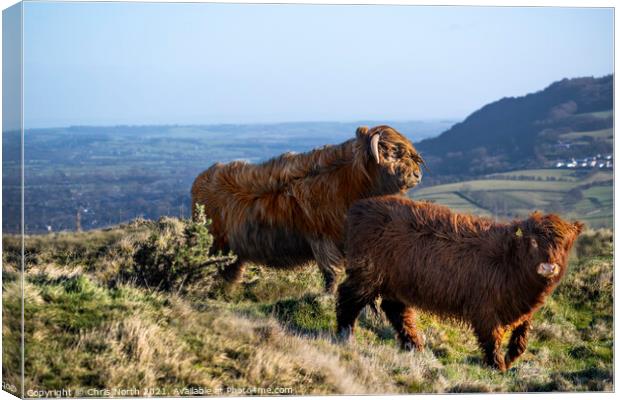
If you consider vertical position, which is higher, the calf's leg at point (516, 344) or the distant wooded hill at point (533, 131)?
the distant wooded hill at point (533, 131)

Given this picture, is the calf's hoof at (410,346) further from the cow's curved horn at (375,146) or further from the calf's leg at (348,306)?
the cow's curved horn at (375,146)

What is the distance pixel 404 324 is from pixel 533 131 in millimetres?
2887

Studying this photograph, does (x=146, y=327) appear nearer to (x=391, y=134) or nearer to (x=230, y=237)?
(x=230, y=237)

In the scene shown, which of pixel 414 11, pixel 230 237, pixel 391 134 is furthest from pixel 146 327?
pixel 414 11

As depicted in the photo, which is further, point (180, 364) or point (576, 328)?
point (576, 328)

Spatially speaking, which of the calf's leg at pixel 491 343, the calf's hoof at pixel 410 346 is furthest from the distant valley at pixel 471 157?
the calf's hoof at pixel 410 346

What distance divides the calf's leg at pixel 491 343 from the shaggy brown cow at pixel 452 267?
0.03ft

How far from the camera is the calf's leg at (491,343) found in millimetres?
13688

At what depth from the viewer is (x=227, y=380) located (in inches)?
527

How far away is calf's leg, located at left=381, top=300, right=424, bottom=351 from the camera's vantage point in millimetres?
14469

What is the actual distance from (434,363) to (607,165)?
3020mm

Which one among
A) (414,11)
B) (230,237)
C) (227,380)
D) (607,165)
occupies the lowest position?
(227,380)

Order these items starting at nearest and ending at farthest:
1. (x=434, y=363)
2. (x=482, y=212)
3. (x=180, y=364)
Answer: (x=180, y=364) → (x=434, y=363) → (x=482, y=212)

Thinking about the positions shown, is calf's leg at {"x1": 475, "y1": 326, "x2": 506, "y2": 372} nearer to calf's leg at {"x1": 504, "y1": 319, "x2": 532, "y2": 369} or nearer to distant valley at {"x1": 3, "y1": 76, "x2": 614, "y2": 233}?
calf's leg at {"x1": 504, "y1": 319, "x2": 532, "y2": 369}
